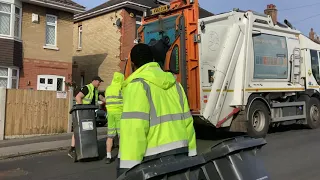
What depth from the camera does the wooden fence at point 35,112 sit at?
11938mm

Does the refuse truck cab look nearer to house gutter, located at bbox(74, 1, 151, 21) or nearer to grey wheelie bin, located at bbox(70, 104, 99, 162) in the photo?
grey wheelie bin, located at bbox(70, 104, 99, 162)

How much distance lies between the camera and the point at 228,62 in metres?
9.54

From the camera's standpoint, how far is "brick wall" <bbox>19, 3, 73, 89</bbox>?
16484mm

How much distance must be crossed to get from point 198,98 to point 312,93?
546cm

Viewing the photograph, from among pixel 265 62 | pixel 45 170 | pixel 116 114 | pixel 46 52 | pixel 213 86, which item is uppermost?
pixel 46 52

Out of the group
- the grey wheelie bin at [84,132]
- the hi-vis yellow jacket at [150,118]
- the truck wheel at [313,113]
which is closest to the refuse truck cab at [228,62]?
the truck wheel at [313,113]

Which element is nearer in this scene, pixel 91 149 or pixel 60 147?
pixel 91 149

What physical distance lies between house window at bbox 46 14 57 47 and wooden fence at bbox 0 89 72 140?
5.08 m

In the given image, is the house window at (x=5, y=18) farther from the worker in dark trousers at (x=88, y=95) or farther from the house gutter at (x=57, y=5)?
the worker in dark trousers at (x=88, y=95)

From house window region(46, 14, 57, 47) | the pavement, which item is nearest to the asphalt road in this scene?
the pavement

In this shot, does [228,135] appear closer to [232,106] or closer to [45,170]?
[232,106]

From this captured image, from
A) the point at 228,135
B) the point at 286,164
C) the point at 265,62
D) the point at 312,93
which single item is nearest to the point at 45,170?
the point at 286,164

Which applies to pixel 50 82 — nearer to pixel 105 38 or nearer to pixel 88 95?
pixel 105 38

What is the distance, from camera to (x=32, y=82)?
16.7 metres
